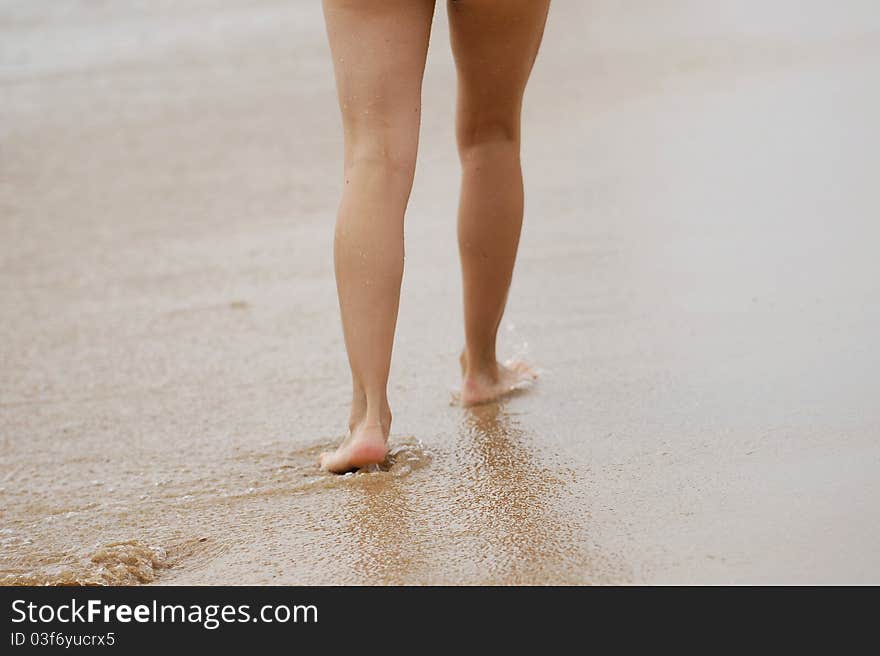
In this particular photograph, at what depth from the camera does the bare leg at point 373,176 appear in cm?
226

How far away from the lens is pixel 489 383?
2.82 meters

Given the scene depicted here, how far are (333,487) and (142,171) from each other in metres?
3.81

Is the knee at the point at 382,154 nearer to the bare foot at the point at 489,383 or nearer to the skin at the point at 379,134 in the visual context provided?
the skin at the point at 379,134

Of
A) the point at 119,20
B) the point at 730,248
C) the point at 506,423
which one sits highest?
the point at 506,423

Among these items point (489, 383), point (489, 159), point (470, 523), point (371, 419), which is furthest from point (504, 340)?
point (470, 523)

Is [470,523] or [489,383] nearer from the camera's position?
[470,523]

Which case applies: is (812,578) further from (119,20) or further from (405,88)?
(119,20)

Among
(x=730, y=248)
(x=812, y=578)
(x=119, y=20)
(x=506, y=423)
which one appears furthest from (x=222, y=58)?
(x=812, y=578)

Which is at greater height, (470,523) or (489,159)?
(489,159)

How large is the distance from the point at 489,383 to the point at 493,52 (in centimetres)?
80

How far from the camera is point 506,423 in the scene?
262 cm

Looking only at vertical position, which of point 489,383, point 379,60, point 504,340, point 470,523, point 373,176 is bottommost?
point 504,340

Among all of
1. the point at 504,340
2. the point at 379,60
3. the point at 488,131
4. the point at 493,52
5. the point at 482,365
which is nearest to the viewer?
the point at 379,60

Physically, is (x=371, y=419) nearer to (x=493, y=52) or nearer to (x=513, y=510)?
(x=513, y=510)
